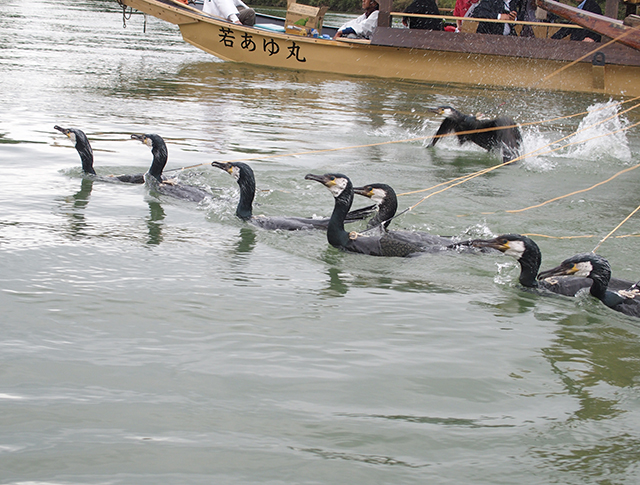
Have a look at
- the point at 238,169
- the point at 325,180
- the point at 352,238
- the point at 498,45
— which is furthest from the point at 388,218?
the point at 498,45

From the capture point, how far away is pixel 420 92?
16.8m

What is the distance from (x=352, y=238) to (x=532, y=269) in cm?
159

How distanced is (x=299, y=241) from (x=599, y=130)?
7.54 m

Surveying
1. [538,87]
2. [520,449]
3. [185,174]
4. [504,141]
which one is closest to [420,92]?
[538,87]

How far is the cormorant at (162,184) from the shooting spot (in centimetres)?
758

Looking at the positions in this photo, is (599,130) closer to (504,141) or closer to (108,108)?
(504,141)

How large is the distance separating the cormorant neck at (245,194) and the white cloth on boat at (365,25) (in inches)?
466

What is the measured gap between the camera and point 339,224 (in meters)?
6.28

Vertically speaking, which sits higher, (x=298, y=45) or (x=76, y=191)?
(x=298, y=45)

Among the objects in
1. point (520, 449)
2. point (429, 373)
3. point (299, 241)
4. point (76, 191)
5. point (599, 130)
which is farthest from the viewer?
point (599, 130)

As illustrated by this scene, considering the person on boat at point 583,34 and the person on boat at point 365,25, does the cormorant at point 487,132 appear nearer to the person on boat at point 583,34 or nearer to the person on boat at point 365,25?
the person on boat at point 583,34

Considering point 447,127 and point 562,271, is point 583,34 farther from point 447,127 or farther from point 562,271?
point 562,271

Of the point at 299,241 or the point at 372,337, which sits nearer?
the point at 372,337

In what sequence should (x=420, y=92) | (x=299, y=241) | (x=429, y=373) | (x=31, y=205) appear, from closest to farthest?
1. (x=429, y=373)
2. (x=299, y=241)
3. (x=31, y=205)
4. (x=420, y=92)
